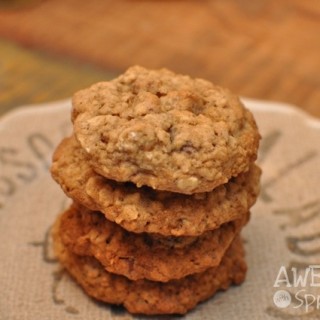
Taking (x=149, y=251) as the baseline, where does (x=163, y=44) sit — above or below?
above

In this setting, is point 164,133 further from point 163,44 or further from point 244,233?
point 163,44

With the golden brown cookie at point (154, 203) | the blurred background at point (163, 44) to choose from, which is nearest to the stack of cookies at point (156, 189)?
the golden brown cookie at point (154, 203)

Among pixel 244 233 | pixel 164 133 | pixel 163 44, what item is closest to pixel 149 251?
pixel 164 133

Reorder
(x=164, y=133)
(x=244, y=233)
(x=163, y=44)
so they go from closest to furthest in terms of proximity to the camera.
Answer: (x=164, y=133) → (x=244, y=233) → (x=163, y=44)

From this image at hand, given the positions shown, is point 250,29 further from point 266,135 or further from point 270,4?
point 266,135

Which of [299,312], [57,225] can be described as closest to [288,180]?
[299,312]

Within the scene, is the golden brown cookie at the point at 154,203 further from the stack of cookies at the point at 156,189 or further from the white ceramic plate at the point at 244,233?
the white ceramic plate at the point at 244,233
